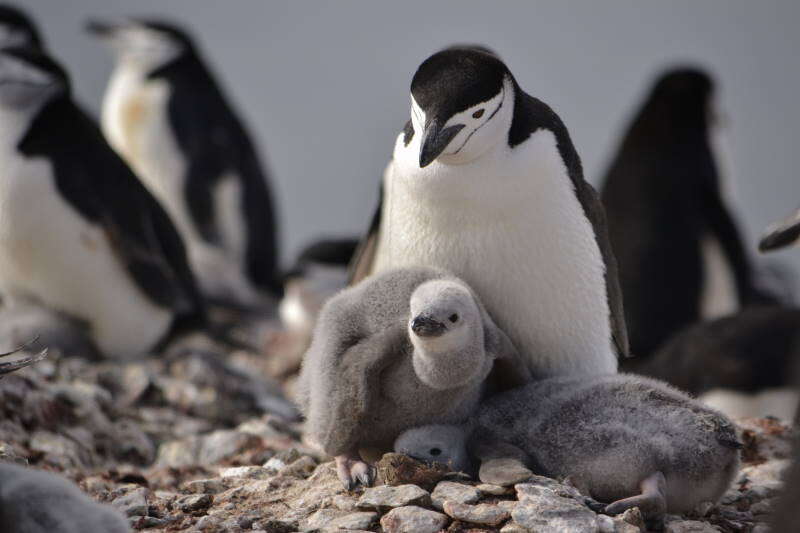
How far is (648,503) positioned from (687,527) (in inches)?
3.9

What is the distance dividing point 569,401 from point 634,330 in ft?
10.5

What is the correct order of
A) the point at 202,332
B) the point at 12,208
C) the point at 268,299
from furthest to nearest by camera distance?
the point at 268,299 < the point at 202,332 < the point at 12,208

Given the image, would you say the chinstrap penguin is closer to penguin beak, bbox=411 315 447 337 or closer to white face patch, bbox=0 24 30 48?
penguin beak, bbox=411 315 447 337

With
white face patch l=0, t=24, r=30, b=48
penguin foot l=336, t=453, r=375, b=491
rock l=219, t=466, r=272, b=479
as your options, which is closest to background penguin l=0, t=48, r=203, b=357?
white face patch l=0, t=24, r=30, b=48

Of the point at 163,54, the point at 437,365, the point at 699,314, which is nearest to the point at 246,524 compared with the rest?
the point at 437,365

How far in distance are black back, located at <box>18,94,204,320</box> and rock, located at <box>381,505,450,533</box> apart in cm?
240

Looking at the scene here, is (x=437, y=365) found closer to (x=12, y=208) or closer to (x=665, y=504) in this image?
(x=665, y=504)

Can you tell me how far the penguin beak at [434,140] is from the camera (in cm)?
232

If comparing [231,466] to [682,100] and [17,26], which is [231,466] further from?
[682,100]

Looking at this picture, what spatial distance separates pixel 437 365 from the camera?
2.25m

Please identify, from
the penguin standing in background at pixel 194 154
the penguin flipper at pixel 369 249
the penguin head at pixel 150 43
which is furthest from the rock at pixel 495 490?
the penguin head at pixel 150 43

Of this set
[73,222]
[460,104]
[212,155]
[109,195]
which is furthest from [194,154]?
[460,104]

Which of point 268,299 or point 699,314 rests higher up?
point 699,314

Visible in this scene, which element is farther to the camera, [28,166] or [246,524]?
→ [28,166]
